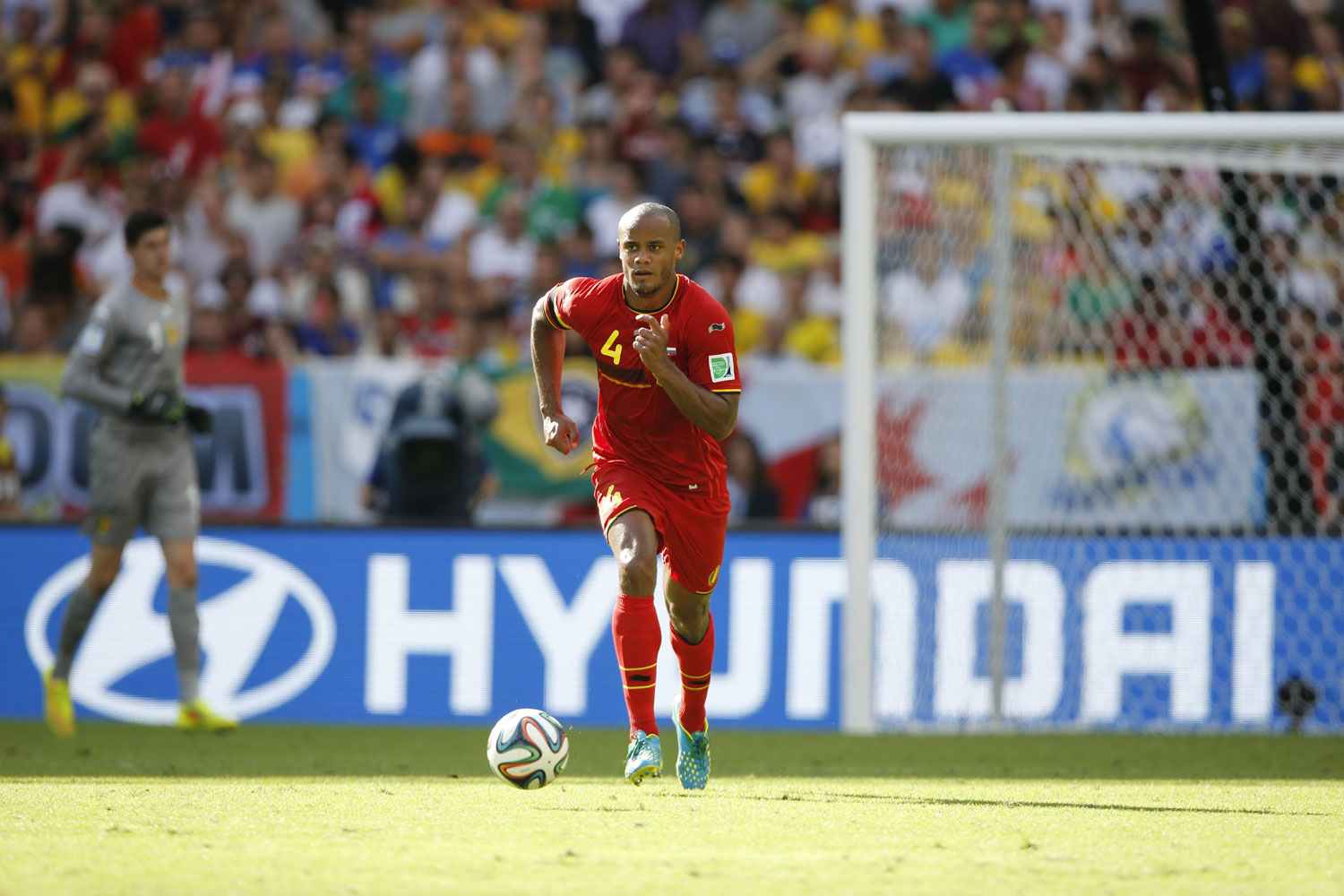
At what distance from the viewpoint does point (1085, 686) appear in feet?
27.3

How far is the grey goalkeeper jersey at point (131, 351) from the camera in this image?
7734 millimetres

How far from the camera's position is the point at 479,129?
13.0 meters

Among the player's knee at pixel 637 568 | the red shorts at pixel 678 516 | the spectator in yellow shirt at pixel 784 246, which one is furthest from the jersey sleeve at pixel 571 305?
the spectator in yellow shirt at pixel 784 246

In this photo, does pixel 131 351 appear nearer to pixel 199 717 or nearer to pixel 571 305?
pixel 199 717

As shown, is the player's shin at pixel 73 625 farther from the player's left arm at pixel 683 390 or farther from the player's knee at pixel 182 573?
the player's left arm at pixel 683 390

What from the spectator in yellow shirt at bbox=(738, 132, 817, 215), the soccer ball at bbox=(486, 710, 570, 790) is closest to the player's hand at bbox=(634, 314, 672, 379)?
the soccer ball at bbox=(486, 710, 570, 790)

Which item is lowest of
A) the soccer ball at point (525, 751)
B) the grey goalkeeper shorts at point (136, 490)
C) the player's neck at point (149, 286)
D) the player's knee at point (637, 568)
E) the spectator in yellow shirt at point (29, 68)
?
the soccer ball at point (525, 751)

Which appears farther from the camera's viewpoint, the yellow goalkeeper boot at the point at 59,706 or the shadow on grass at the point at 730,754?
the yellow goalkeeper boot at the point at 59,706

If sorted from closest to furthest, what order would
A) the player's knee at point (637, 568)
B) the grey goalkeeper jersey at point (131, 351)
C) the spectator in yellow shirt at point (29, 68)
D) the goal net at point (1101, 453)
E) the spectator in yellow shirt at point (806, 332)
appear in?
the player's knee at point (637, 568) < the grey goalkeeper jersey at point (131, 351) < the goal net at point (1101, 453) < the spectator in yellow shirt at point (806, 332) < the spectator in yellow shirt at point (29, 68)

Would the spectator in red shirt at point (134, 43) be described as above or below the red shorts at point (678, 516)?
above

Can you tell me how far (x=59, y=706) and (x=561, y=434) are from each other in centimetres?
376

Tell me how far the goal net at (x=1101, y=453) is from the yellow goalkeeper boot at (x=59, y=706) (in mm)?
3761

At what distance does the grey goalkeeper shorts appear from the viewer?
7.75m

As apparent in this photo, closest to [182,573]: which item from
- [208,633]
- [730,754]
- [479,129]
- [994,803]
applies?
[208,633]
